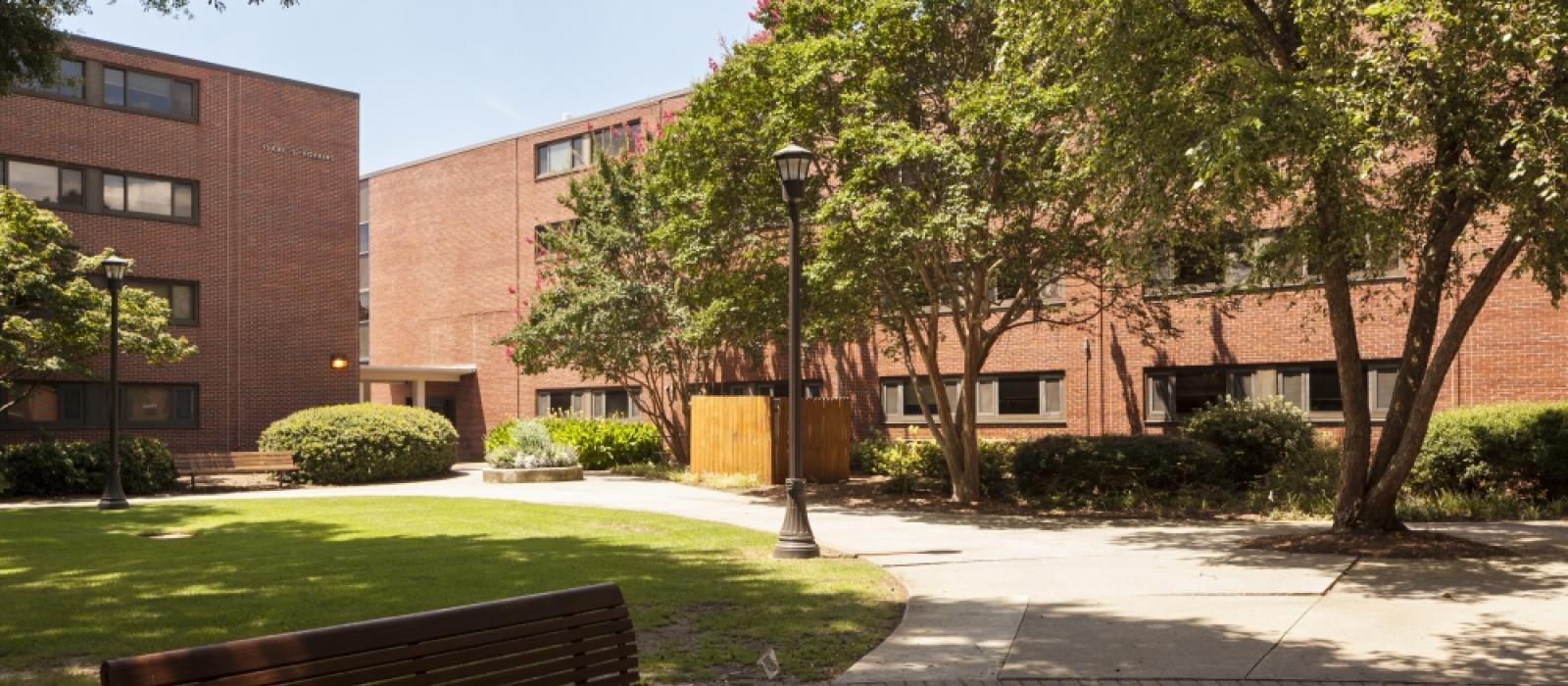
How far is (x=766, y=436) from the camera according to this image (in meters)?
25.7

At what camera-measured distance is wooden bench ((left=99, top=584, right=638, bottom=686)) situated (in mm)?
3756

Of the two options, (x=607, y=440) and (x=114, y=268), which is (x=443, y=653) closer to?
(x=114, y=268)

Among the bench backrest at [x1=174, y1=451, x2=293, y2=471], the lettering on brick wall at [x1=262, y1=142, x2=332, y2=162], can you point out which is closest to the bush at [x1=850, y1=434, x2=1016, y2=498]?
the bench backrest at [x1=174, y1=451, x2=293, y2=471]

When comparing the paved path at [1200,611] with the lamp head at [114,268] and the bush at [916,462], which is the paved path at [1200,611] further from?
the lamp head at [114,268]

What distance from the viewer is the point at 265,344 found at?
32250 millimetres

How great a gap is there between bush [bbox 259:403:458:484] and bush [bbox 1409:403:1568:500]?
804 inches

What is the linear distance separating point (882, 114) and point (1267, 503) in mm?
8215

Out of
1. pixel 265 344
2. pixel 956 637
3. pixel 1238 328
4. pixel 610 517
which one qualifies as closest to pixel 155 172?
pixel 265 344

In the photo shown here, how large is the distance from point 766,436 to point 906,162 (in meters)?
8.49

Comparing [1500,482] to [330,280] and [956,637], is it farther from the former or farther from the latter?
[330,280]

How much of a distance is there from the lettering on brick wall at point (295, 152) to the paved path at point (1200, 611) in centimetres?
2271

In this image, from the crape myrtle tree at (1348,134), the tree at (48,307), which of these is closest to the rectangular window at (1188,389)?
the crape myrtle tree at (1348,134)

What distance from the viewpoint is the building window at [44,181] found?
28219 mm

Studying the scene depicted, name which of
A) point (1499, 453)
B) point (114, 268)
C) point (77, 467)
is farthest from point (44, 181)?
point (1499, 453)
